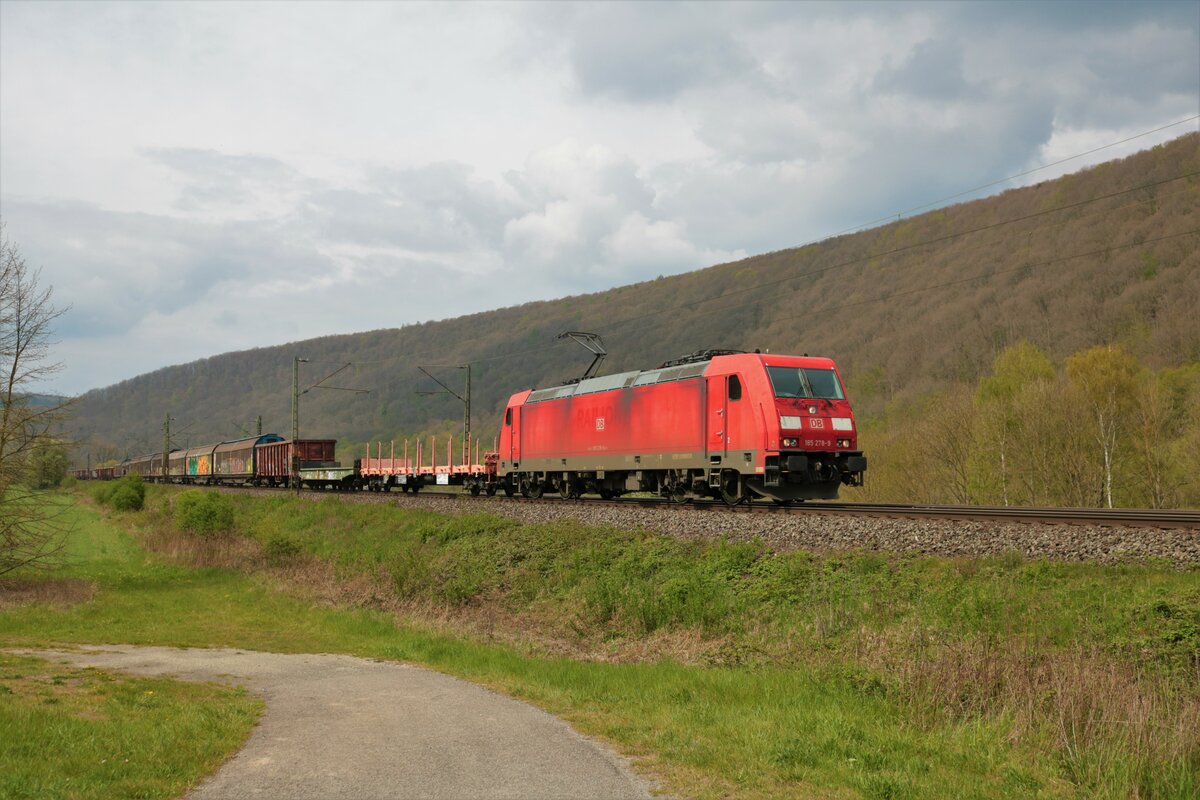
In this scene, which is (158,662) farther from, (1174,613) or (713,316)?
(713,316)

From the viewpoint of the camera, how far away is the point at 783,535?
19516 millimetres

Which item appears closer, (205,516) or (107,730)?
(107,730)

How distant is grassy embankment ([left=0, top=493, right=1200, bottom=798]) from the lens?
27.3 feet

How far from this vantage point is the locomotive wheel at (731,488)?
85.4ft

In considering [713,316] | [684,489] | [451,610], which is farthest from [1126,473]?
[713,316]

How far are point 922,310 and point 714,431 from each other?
351 feet

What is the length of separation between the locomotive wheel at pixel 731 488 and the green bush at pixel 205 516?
84.5 feet

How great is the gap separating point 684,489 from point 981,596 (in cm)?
1530

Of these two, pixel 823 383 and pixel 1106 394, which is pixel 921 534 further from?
pixel 1106 394

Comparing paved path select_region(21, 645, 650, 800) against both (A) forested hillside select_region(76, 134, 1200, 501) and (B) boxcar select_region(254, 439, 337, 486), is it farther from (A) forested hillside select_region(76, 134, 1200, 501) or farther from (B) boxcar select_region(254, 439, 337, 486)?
(B) boxcar select_region(254, 439, 337, 486)

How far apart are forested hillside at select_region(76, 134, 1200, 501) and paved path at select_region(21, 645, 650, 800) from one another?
20.0 meters

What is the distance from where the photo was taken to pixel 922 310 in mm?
124312

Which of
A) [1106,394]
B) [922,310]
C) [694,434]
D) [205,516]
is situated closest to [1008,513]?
[694,434]

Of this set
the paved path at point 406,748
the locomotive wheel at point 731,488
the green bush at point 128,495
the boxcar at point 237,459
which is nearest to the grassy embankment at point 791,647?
the paved path at point 406,748
